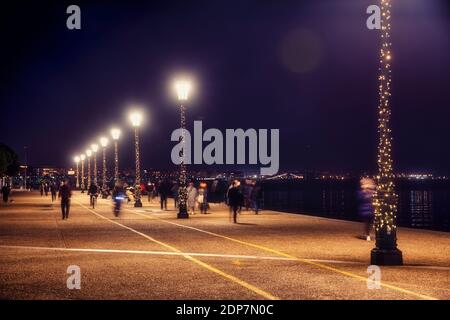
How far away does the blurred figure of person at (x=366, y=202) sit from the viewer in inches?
800

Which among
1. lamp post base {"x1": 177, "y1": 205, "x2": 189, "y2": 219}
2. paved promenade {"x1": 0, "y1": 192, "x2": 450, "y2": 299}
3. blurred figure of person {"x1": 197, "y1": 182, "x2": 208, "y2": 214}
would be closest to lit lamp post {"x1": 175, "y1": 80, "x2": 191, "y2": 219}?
lamp post base {"x1": 177, "y1": 205, "x2": 189, "y2": 219}

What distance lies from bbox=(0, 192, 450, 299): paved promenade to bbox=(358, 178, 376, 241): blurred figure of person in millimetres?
636

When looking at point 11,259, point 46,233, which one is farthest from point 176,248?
point 46,233

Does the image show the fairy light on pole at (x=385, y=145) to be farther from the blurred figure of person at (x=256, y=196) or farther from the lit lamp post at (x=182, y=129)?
the blurred figure of person at (x=256, y=196)

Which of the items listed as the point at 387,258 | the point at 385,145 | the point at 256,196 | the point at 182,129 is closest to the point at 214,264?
the point at 387,258

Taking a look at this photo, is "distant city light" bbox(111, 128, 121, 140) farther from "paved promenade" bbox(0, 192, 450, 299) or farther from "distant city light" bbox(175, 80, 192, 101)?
"paved promenade" bbox(0, 192, 450, 299)

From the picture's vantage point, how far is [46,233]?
22766 mm

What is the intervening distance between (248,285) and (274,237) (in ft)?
31.4

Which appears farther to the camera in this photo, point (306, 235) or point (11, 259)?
point (306, 235)

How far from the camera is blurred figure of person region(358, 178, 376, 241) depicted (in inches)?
800

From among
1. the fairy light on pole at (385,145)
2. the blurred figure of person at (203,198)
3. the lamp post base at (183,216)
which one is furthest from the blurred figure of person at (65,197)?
the fairy light on pole at (385,145)
